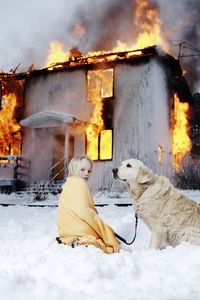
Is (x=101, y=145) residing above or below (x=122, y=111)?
below

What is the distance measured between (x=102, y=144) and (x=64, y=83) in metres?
4.26

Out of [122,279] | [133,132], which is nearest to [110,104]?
[133,132]

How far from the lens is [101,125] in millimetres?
16859

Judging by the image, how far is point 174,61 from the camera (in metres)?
18.2

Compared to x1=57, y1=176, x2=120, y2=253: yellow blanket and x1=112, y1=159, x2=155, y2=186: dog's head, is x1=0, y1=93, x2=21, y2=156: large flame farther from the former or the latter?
x1=57, y1=176, x2=120, y2=253: yellow blanket

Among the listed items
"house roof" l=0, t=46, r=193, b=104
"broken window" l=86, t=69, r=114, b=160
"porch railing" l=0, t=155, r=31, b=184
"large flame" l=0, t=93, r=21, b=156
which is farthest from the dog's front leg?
"large flame" l=0, t=93, r=21, b=156

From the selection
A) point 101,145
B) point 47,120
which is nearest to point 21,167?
point 47,120

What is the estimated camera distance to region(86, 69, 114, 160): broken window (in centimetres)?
1670

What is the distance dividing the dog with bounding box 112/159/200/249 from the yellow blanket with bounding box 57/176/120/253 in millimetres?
769

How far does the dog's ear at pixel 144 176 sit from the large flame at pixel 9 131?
47.7ft

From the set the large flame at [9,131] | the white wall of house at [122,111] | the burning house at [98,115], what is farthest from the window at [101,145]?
the large flame at [9,131]

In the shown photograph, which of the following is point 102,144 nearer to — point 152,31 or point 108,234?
point 152,31

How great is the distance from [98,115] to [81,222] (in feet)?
42.8

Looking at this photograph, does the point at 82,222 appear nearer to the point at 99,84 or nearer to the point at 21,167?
the point at 21,167
